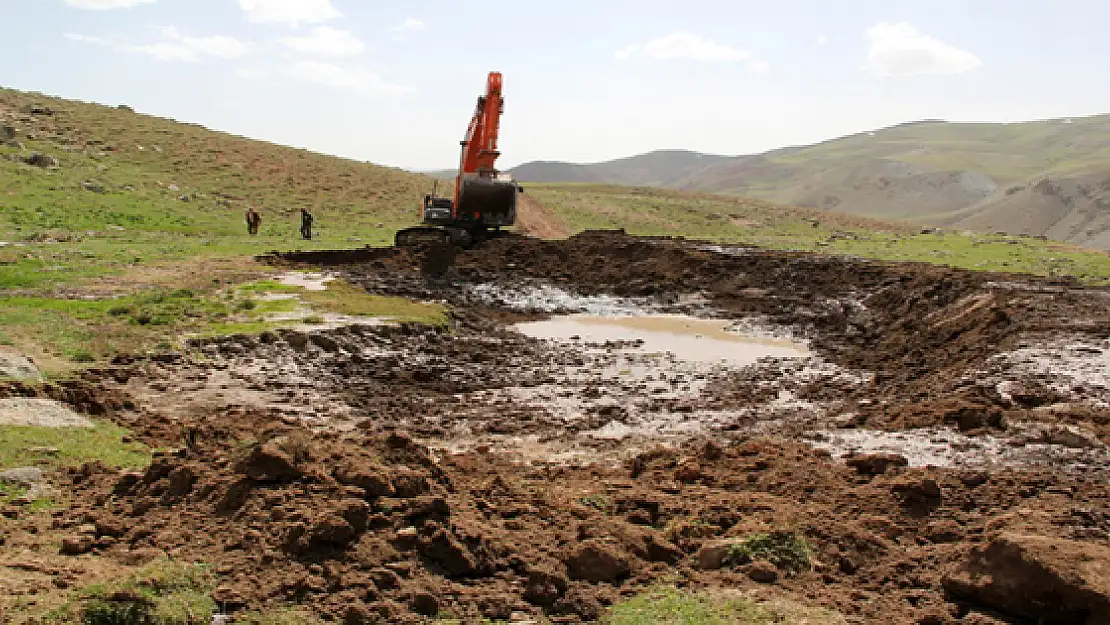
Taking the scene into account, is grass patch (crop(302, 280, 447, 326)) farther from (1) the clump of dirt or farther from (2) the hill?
(2) the hill

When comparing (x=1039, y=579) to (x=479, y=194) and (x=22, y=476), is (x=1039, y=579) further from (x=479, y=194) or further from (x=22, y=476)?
(x=479, y=194)

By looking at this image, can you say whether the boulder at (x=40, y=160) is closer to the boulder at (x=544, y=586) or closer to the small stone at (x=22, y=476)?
the small stone at (x=22, y=476)

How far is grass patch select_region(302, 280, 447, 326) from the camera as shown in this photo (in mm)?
17209

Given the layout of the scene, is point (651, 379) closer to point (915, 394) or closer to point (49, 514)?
point (915, 394)

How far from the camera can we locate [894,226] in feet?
206

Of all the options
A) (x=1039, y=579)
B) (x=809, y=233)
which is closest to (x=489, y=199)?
(x=1039, y=579)

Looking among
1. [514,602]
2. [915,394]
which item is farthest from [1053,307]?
[514,602]

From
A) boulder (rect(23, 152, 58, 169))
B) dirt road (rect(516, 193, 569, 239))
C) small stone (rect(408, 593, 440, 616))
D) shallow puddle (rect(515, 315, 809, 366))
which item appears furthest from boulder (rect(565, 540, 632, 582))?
boulder (rect(23, 152, 58, 169))

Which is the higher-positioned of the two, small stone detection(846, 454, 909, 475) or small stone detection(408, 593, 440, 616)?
small stone detection(846, 454, 909, 475)

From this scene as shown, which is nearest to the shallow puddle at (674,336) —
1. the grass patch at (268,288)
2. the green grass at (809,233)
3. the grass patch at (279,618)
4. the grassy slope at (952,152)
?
the grass patch at (268,288)

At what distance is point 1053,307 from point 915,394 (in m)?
6.29

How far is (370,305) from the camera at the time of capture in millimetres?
18203

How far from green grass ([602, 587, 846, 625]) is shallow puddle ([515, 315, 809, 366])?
11.3 m

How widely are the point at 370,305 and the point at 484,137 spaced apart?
13.9 metres
